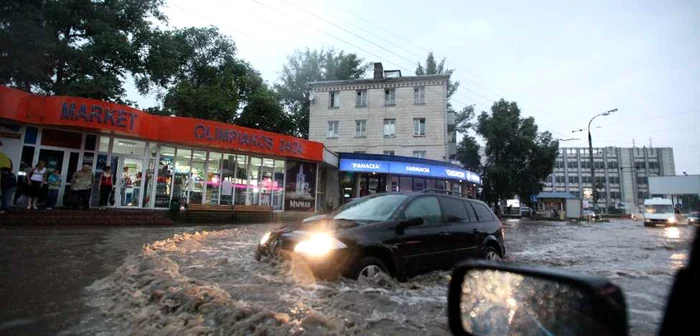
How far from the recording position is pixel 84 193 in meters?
15.1

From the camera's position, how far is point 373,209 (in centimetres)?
613

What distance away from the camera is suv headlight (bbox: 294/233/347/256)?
4973 mm

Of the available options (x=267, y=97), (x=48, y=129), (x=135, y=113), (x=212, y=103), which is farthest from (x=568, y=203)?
(x=48, y=129)

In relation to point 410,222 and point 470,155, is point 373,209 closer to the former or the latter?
point 410,222

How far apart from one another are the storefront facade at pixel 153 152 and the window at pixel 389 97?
48.3 ft

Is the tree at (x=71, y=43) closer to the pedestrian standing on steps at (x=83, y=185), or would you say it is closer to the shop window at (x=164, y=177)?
the shop window at (x=164, y=177)

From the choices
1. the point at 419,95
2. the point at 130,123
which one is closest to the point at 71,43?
the point at 130,123

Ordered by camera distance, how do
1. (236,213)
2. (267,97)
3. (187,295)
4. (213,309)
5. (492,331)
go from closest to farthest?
(492,331) → (213,309) → (187,295) → (236,213) → (267,97)

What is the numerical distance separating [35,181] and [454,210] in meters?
14.9

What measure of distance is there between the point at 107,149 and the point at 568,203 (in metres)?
46.1

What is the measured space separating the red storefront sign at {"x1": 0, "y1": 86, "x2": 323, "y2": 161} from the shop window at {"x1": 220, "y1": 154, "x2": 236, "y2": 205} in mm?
767

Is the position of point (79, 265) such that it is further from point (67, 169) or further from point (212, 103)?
point (212, 103)

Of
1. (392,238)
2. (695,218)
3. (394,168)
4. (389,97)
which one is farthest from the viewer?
(389,97)

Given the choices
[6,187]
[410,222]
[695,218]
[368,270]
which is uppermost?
[6,187]
